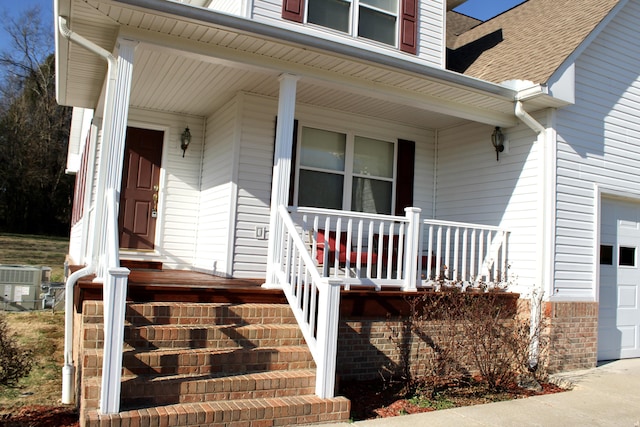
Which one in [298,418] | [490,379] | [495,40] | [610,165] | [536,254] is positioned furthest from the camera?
[495,40]

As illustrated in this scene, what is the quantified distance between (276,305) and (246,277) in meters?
1.99

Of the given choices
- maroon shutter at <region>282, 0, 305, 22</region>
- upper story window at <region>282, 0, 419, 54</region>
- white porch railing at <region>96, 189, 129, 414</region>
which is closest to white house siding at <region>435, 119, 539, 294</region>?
upper story window at <region>282, 0, 419, 54</region>

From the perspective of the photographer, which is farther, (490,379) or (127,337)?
(490,379)

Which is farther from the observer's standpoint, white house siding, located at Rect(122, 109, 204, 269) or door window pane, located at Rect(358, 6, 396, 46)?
white house siding, located at Rect(122, 109, 204, 269)

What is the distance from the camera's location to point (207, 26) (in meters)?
5.78

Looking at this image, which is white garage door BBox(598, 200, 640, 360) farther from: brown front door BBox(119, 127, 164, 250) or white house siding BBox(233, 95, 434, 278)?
brown front door BBox(119, 127, 164, 250)

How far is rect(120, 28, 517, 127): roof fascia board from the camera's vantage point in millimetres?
5996

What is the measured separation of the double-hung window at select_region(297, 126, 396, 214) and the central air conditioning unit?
6.32 m

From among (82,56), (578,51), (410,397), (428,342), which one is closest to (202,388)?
(410,397)

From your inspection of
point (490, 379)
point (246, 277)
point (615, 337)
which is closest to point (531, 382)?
point (490, 379)

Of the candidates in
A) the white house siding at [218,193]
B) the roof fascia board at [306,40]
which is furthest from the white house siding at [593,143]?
the white house siding at [218,193]

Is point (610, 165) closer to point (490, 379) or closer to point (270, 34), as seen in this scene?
point (490, 379)

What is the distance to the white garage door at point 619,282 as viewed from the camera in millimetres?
8406

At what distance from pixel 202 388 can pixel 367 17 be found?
596 cm
